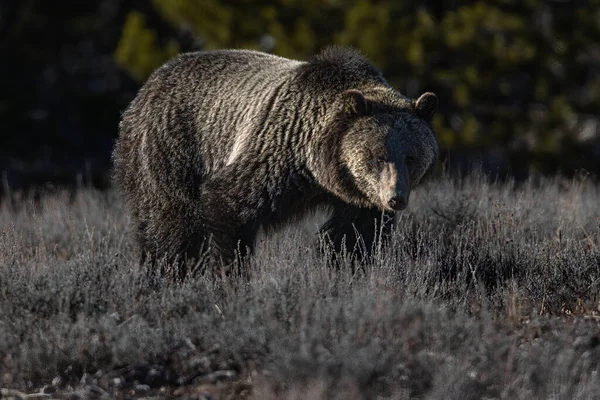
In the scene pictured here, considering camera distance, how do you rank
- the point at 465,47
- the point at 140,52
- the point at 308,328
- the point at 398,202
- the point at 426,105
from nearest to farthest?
the point at 308,328
the point at 398,202
the point at 426,105
the point at 465,47
the point at 140,52

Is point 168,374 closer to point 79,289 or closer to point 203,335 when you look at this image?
point 203,335

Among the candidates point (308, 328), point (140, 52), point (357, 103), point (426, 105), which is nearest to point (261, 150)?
point (357, 103)

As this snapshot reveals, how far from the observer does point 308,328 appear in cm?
500

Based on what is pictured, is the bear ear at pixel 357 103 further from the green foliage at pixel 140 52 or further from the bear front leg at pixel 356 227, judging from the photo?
the green foliage at pixel 140 52

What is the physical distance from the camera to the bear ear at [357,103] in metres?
6.72

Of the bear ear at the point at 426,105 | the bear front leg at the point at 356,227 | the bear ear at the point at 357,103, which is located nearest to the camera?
the bear ear at the point at 357,103

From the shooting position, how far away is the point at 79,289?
227 inches

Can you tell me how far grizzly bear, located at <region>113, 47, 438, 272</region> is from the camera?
22.2 feet

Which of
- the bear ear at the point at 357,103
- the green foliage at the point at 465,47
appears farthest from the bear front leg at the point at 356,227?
the green foliage at the point at 465,47

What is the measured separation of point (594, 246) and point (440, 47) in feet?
32.6

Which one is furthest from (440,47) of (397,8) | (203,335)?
(203,335)

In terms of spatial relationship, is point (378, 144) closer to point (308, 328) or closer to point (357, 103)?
point (357, 103)

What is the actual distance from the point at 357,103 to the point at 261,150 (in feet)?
2.44

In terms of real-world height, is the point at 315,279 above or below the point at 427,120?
below
